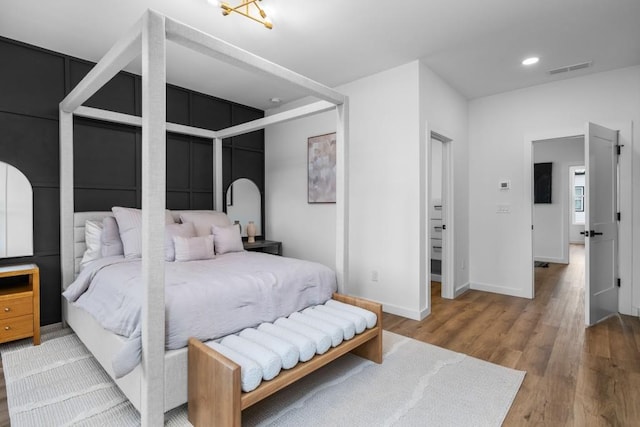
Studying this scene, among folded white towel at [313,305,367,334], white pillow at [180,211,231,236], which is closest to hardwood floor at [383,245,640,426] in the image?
folded white towel at [313,305,367,334]

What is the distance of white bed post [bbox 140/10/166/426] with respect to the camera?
61.9 inches

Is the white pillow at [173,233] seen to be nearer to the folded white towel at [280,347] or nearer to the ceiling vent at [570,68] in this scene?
the folded white towel at [280,347]

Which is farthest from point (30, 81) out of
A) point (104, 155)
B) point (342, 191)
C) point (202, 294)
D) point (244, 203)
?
point (342, 191)

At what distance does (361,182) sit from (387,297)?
51.8 inches

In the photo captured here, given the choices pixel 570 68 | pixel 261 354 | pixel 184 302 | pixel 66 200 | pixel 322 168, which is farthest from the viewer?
pixel 322 168

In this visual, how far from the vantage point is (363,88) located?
380 centimetres

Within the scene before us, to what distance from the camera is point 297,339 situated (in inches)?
74.8

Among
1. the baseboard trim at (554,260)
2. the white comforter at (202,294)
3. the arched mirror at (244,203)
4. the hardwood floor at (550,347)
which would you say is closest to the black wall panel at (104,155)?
the white comforter at (202,294)

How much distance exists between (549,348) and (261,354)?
240cm

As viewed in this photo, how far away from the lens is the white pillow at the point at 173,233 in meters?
2.92

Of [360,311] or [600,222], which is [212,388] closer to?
[360,311]

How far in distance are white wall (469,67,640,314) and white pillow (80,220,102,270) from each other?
4.37m

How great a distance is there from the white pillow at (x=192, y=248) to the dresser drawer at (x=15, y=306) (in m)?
1.14

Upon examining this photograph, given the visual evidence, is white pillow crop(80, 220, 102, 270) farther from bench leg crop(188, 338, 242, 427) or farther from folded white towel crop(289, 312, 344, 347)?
folded white towel crop(289, 312, 344, 347)
